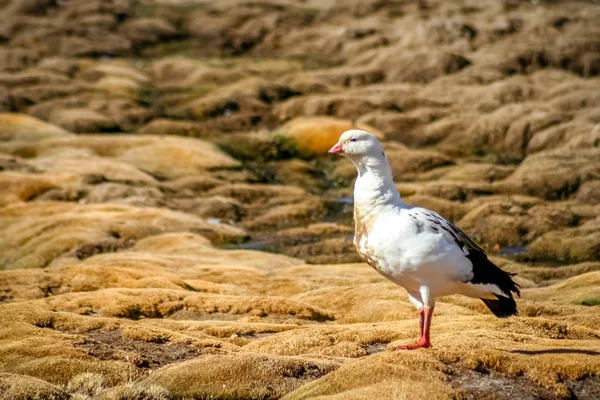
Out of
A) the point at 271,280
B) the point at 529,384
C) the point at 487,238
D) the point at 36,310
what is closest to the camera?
the point at 529,384

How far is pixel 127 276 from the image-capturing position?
114 ft

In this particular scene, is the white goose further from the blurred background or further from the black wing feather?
the blurred background

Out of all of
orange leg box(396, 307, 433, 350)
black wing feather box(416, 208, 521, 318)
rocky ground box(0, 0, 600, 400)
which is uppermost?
black wing feather box(416, 208, 521, 318)

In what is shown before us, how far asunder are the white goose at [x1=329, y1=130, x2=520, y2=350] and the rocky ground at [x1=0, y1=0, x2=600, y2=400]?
4.67 ft

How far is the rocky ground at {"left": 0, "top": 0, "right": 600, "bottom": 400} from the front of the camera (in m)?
17.8

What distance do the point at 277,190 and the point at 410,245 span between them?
185ft

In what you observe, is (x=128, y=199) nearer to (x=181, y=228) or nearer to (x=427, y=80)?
(x=181, y=228)

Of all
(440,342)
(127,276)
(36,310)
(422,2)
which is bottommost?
(127,276)

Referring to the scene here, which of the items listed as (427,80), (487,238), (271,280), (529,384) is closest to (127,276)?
(271,280)

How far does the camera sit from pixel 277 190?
72.6 m

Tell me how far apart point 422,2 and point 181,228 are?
114230 millimetres

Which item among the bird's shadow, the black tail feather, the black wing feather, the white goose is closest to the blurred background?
the bird's shadow

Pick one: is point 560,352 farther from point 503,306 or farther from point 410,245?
point 410,245

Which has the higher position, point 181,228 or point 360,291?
point 360,291
